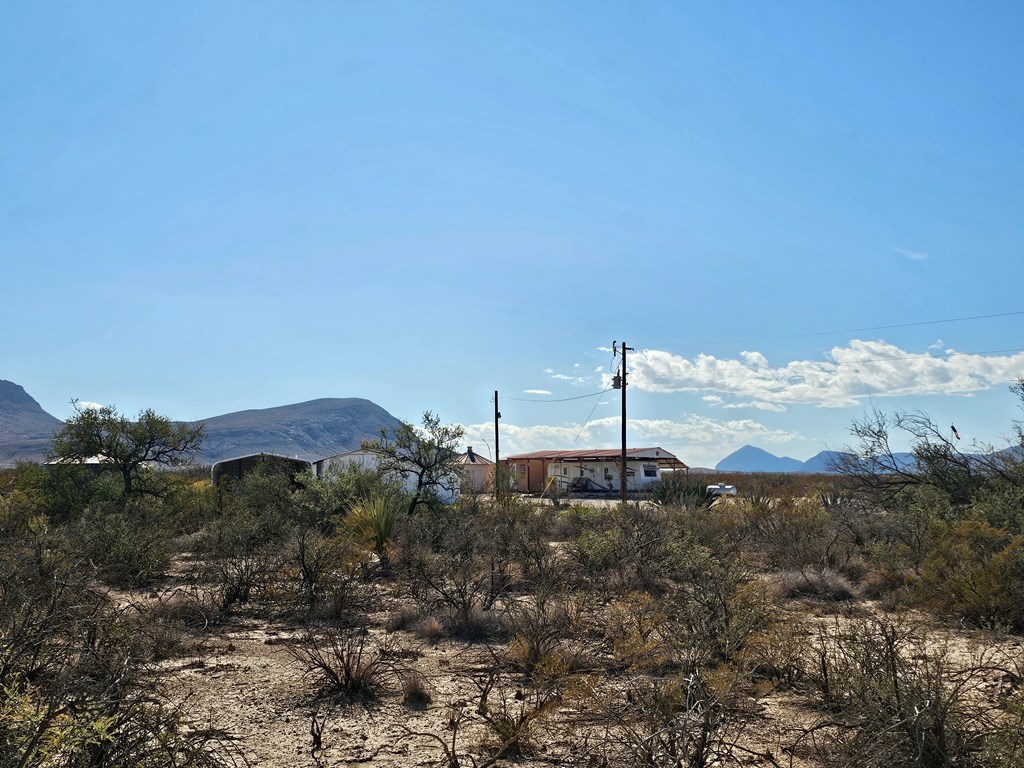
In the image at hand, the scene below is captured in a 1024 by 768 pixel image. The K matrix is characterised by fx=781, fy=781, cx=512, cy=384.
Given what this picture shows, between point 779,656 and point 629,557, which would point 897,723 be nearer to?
point 779,656

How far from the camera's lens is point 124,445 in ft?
72.2

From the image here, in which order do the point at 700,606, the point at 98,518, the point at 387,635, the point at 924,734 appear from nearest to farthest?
the point at 924,734 < the point at 700,606 < the point at 387,635 < the point at 98,518

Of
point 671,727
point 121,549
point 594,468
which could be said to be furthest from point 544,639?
point 594,468

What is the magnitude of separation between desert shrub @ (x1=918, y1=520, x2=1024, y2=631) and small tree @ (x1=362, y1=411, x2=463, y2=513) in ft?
41.9

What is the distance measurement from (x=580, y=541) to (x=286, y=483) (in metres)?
10.6

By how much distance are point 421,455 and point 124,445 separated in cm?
851

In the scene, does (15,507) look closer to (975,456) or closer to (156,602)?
(156,602)

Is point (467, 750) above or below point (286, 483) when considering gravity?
below

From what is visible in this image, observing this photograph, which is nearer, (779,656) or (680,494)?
(779,656)

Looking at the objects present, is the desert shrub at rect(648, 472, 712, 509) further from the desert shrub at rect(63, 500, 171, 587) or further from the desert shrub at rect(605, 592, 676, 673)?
the desert shrub at rect(63, 500, 171, 587)

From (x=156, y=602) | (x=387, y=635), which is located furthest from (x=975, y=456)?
(x=156, y=602)

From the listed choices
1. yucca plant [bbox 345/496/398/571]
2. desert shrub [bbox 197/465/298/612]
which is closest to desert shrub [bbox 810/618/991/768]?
desert shrub [bbox 197/465/298/612]

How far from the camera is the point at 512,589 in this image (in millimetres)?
13102

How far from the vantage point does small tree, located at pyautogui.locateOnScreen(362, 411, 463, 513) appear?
21.2m
